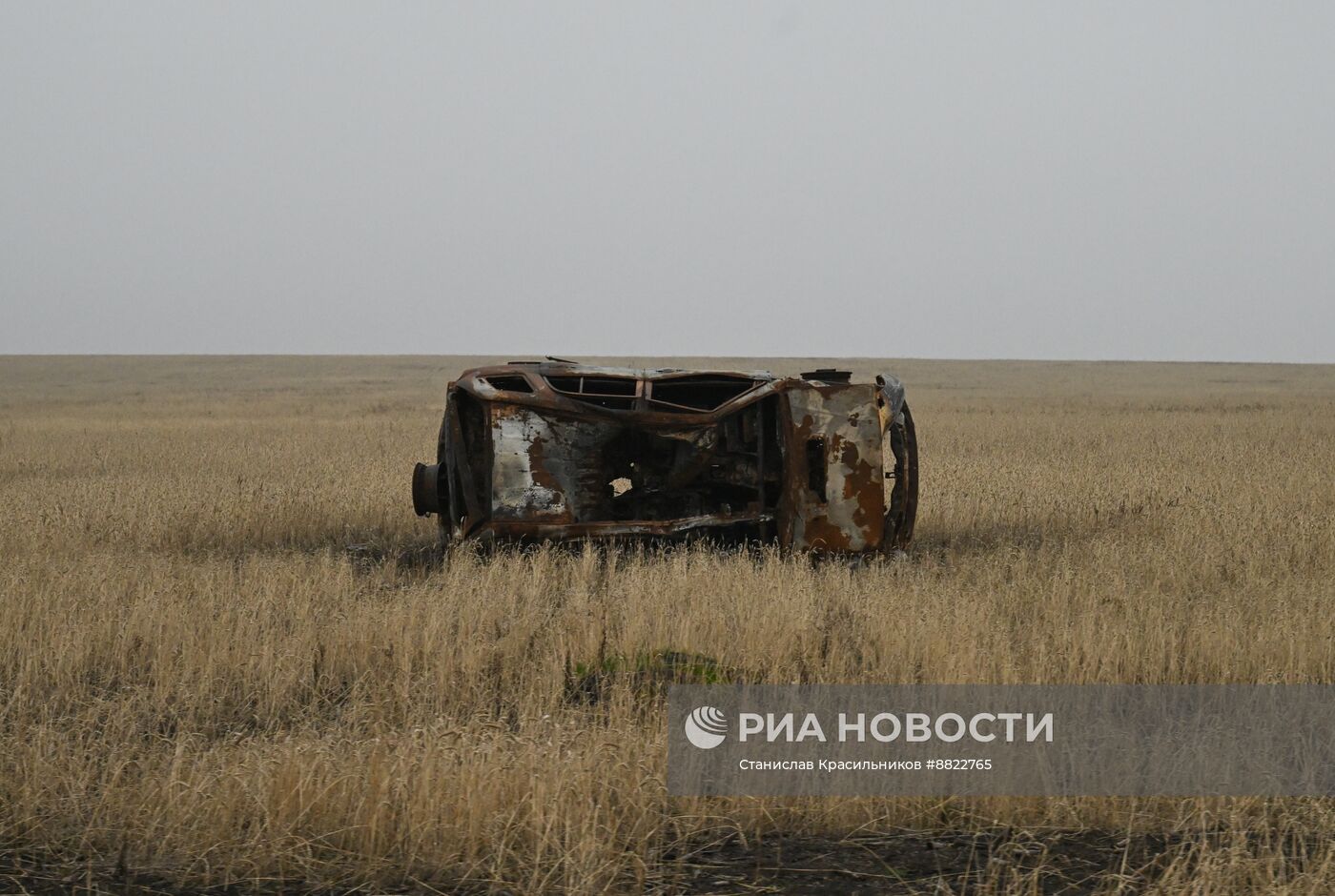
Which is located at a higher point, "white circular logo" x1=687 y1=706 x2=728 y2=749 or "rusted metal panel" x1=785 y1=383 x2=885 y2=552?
"rusted metal panel" x1=785 y1=383 x2=885 y2=552

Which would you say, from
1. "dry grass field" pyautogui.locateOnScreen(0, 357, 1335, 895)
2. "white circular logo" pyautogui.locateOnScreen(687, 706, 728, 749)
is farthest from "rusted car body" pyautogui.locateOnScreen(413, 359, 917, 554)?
"white circular logo" pyautogui.locateOnScreen(687, 706, 728, 749)

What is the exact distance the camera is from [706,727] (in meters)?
5.07

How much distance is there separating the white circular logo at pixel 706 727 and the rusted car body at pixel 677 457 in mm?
3143

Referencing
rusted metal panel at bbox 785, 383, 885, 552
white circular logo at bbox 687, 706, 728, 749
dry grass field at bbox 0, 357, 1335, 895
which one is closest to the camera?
dry grass field at bbox 0, 357, 1335, 895

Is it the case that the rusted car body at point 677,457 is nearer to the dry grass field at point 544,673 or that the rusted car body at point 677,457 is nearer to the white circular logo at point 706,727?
the dry grass field at point 544,673

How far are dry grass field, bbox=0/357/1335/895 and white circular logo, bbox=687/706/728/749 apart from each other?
7.3 inches

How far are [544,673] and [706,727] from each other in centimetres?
111

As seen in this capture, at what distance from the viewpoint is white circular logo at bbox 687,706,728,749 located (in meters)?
4.96

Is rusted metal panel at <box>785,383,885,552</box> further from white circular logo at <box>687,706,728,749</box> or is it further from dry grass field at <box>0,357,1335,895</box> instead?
white circular logo at <box>687,706,728,749</box>

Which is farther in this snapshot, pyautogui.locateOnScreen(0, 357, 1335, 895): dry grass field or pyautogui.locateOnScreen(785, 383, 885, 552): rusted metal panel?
pyautogui.locateOnScreen(785, 383, 885, 552): rusted metal panel

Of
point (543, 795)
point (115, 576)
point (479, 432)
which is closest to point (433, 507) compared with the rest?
point (479, 432)

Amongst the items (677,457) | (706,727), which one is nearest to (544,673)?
(706,727)

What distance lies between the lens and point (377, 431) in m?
25.3

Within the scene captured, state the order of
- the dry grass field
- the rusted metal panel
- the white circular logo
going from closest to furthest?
the dry grass field, the white circular logo, the rusted metal panel
